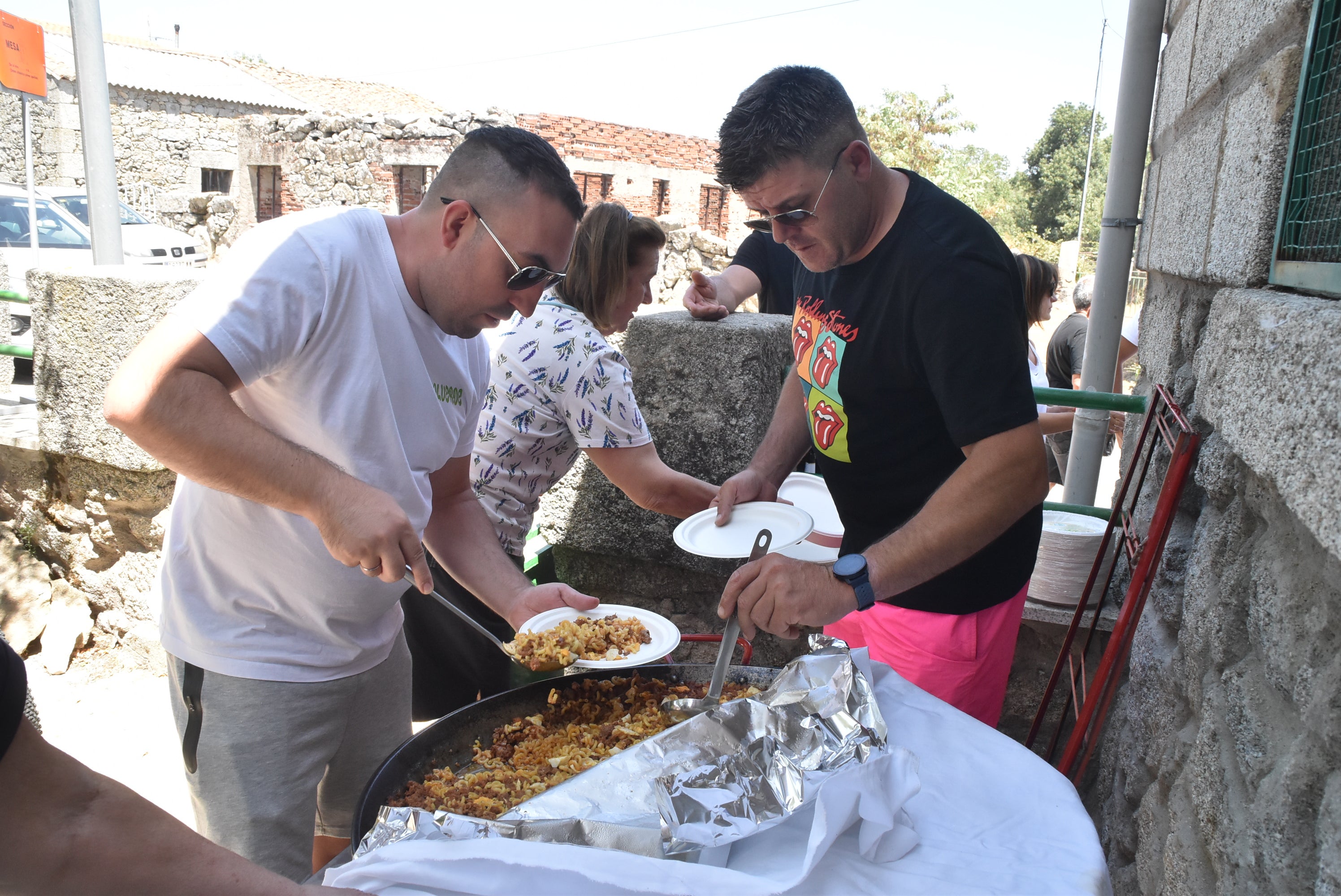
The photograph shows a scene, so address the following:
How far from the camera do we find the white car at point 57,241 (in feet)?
25.1

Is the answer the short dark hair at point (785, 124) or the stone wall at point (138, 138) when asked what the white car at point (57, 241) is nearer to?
the short dark hair at point (785, 124)

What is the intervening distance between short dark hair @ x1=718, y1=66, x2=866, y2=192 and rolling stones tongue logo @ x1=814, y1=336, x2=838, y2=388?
1.36ft

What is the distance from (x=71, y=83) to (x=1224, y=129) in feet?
92.3

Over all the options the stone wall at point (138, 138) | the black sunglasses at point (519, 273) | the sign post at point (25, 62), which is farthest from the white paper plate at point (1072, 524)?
the stone wall at point (138, 138)

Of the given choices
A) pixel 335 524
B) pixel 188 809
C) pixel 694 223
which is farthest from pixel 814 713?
pixel 694 223

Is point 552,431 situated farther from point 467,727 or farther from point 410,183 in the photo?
point 410,183

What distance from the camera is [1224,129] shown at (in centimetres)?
188

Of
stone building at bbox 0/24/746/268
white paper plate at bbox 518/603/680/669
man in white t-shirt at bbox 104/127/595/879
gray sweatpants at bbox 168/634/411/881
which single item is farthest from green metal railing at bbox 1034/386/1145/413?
stone building at bbox 0/24/746/268

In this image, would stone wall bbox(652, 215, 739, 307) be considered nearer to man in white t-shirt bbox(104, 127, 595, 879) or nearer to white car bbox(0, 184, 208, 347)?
white car bbox(0, 184, 208, 347)

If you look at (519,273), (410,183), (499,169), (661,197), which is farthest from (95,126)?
(661,197)

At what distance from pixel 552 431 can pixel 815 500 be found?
88cm

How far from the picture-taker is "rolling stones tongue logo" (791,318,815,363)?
2.18m

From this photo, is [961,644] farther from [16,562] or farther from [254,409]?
[16,562]

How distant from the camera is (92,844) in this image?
94 cm
